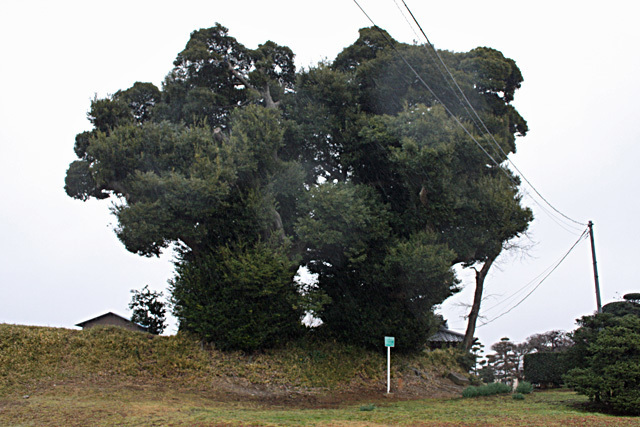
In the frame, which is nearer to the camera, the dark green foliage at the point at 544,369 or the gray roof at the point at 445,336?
the dark green foliage at the point at 544,369

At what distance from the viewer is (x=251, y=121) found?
16.1m

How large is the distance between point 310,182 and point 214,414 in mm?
11010

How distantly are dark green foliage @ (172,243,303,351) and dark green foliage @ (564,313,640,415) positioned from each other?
28.3ft

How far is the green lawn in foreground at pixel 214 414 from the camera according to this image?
8586 mm

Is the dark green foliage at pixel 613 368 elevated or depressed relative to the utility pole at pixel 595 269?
depressed

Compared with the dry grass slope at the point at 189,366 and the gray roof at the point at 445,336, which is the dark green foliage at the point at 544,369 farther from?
the gray roof at the point at 445,336

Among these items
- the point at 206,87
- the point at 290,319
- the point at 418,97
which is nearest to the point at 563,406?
the point at 290,319

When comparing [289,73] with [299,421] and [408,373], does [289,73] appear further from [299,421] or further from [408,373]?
[299,421]

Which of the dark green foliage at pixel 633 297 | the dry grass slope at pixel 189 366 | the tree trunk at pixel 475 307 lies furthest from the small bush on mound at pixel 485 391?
the tree trunk at pixel 475 307

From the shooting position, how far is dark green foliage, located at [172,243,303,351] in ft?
50.7

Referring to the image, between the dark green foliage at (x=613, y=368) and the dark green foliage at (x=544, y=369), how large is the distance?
27.6 ft

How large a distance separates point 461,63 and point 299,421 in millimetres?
15067

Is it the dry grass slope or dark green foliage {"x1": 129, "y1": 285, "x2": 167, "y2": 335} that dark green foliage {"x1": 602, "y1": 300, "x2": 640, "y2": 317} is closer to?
the dry grass slope

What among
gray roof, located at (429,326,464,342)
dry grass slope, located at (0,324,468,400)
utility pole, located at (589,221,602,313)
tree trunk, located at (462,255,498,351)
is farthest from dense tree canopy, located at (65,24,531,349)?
gray roof, located at (429,326,464,342)
